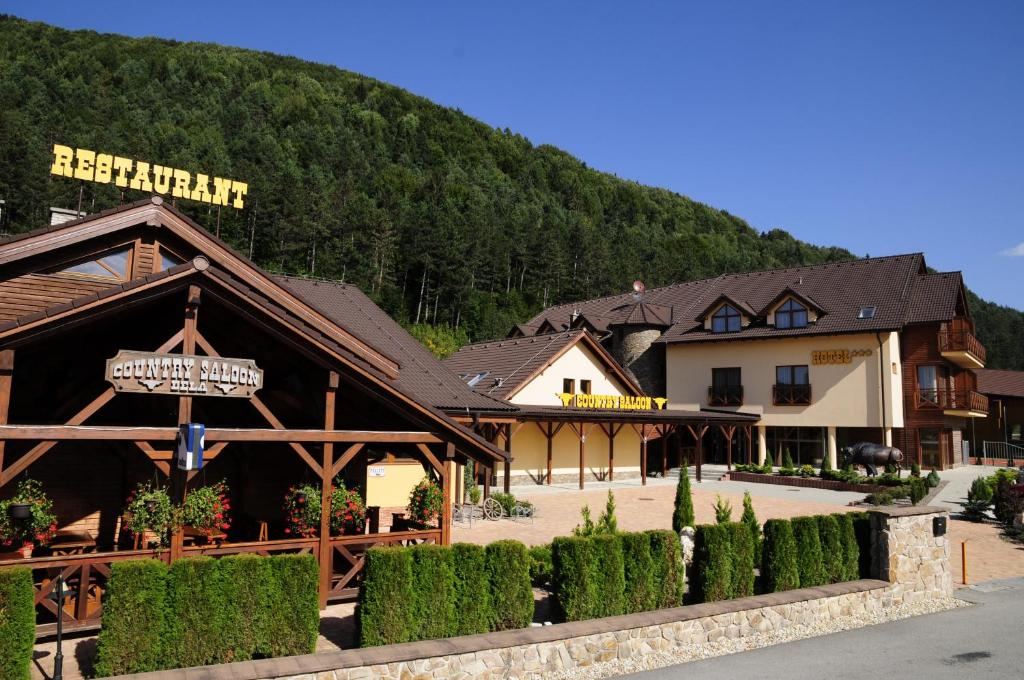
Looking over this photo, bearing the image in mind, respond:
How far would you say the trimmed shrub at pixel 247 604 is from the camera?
24.7ft

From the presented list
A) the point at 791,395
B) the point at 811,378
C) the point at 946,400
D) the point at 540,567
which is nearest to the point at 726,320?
the point at 791,395

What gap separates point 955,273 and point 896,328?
6.92 metres

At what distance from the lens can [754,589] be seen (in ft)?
37.3

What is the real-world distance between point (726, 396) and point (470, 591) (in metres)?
30.5

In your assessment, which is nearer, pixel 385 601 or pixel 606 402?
pixel 385 601

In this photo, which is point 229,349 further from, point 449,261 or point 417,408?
point 449,261

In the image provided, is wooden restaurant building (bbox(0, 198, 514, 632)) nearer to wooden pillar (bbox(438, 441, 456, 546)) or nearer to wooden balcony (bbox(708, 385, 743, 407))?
wooden pillar (bbox(438, 441, 456, 546))

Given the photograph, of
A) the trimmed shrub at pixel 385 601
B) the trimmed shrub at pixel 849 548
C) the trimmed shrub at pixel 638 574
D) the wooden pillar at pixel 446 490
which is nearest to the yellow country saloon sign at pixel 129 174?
the wooden pillar at pixel 446 490

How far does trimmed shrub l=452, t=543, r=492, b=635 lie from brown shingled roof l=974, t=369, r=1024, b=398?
169ft

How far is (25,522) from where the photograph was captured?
848 centimetres

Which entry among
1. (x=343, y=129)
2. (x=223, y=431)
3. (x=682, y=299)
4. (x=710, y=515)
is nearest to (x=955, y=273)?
(x=682, y=299)

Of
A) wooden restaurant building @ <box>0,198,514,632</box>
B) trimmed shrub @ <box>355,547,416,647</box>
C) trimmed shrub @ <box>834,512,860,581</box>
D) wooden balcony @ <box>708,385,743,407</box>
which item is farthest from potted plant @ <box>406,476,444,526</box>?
wooden balcony @ <box>708,385,743,407</box>

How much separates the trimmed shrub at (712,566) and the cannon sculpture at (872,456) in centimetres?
2002

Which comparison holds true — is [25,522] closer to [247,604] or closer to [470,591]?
[247,604]
